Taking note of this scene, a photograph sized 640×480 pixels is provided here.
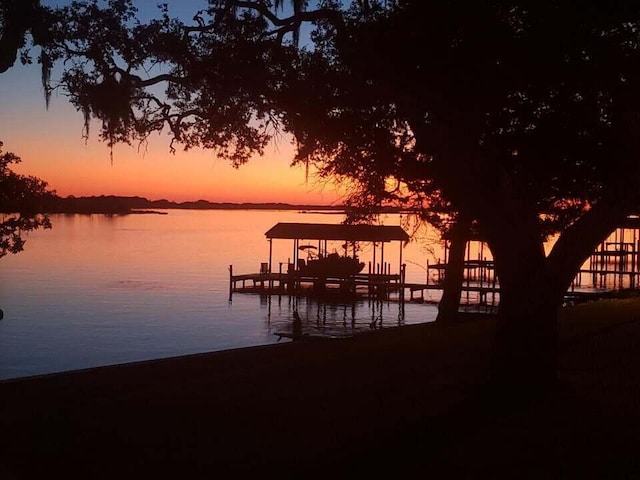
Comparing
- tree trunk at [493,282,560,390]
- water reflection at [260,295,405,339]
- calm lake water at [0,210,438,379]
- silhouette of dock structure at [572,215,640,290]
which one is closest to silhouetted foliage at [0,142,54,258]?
calm lake water at [0,210,438,379]

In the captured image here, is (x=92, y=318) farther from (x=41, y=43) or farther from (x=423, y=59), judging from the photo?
(x=423, y=59)

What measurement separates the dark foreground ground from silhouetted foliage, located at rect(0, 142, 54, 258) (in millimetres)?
13189

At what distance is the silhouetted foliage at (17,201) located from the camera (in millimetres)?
23969

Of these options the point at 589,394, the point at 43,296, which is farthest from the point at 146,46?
the point at 43,296

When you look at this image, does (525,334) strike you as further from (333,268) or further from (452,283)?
(333,268)

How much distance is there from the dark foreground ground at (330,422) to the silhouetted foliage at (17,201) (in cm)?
1319

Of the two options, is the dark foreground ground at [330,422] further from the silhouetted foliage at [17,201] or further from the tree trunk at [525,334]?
the silhouetted foliage at [17,201]

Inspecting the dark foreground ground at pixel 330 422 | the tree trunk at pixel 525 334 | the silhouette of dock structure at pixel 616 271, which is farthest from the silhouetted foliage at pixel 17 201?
the silhouette of dock structure at pixel 616 271

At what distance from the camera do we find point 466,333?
16.5 m

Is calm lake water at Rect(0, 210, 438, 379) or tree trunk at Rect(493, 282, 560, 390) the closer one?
tree trunk at Rect(493, 282, 560, 390)

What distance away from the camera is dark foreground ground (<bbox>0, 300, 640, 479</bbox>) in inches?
253

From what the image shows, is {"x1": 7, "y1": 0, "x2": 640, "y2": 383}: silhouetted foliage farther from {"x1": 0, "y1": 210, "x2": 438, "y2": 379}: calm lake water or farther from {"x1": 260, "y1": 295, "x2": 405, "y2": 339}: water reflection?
{"x1": 260, "y1": 295, "x2": 405, "y2": 339}: water reflection

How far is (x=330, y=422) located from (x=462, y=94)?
13.1 feet

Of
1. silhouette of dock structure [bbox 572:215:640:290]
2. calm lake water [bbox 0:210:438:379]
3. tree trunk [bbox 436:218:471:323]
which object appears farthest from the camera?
silhouette of dock structure [bbox 572:215:640:290]
